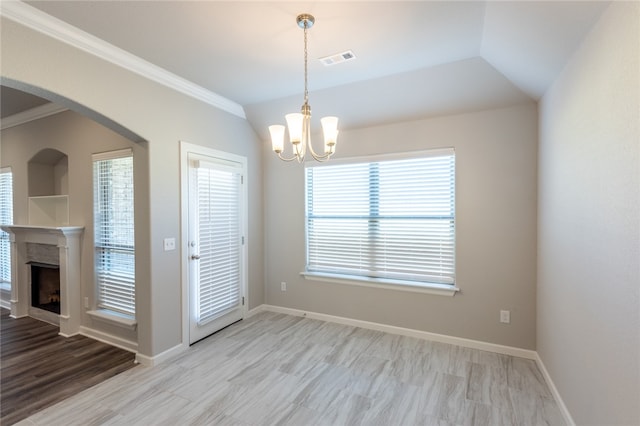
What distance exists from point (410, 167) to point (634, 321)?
8.04 ft

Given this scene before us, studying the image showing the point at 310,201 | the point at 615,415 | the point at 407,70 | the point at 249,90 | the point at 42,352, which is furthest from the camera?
the point at 310,201

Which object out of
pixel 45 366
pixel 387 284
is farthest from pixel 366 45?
pixel 45 366

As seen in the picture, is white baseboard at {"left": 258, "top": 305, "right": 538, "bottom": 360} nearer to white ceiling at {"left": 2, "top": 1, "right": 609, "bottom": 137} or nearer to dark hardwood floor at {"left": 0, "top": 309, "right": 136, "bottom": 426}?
dark hardwood floor at {"left": 0, "top": 309, "right": 136, "bottom": 426}

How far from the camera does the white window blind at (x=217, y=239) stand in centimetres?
345

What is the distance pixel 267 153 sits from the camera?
439 centimetres

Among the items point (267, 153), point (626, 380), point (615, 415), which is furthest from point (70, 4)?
point (615, 415)

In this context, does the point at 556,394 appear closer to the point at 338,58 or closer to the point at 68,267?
the point at 338,58

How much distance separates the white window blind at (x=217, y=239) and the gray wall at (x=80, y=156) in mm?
689

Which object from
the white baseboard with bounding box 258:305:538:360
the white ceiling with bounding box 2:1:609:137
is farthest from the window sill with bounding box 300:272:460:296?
the white ceiling with bounding box 2:1:609:137

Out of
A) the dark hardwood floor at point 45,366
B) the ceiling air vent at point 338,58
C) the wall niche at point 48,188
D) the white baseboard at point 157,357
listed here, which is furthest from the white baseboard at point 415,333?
the wall niche at point 48,188

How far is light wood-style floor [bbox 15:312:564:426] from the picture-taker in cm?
216

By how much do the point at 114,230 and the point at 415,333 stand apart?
3669 millimetres

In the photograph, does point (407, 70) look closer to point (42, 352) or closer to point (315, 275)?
point (315, 275)

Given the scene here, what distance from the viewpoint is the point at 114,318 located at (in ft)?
10.9
